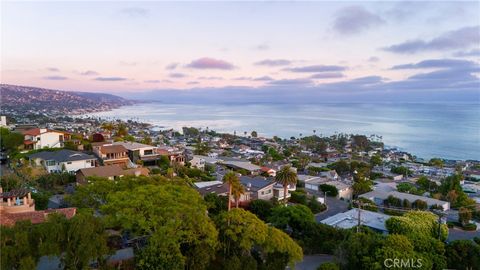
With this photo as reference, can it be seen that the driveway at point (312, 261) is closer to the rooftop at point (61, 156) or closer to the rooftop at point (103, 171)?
the rooftop at point (103, 171)

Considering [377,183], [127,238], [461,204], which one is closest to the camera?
[127,238]

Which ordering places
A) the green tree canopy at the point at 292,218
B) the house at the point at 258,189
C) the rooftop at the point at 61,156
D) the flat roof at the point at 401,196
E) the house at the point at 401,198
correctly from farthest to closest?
the rooftop at the point at 61,156 → the flat roof at the point at 401,196 → the house at the point at 401,198 → the house at the point at 258,189 → the green tree canopy at the point at 292,218

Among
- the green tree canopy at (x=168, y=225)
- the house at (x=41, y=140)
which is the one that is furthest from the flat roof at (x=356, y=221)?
the house at (x=41, y=140)

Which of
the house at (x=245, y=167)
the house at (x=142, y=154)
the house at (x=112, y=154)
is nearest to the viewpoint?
the house at (x=112, y=154)

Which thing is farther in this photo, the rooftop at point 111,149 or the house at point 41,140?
the house at point 41,140

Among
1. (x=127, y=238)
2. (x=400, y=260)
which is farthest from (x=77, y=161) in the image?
(x=400, y=260)

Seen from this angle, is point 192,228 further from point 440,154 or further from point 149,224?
point 440,154

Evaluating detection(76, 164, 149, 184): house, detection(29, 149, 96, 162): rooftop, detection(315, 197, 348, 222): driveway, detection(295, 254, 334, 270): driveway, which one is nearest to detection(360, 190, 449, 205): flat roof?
detection(315, 197, 348, 222): driveway

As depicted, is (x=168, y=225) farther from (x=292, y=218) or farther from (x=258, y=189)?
(x=258, y=189)
